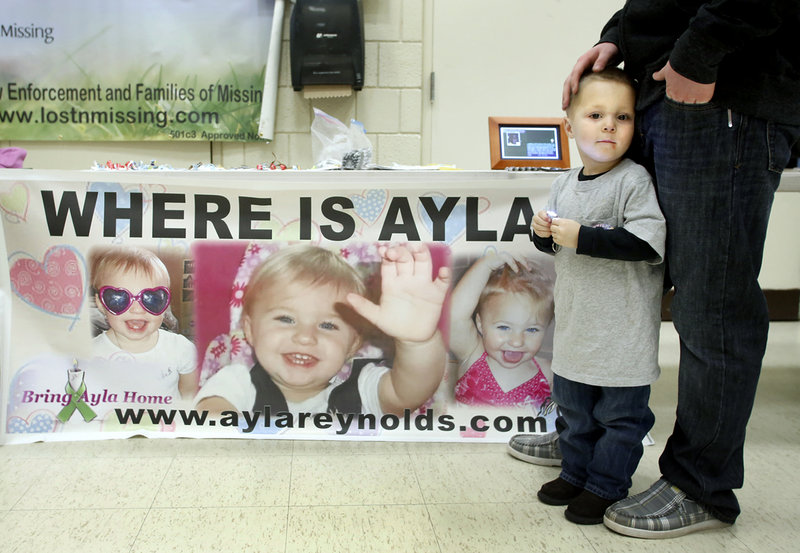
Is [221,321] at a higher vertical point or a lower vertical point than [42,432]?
higher

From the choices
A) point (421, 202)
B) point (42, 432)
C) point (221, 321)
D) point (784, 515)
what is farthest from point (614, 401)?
point (42, 432)

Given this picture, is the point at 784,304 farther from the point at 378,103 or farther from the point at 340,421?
the point at 340,421

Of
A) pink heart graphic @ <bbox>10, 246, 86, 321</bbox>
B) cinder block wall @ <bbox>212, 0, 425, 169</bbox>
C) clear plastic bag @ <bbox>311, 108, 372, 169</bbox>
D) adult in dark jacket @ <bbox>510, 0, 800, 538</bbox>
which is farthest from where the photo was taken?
cinder block wall @ <bbox>212, 0, 425, 169</bbox>

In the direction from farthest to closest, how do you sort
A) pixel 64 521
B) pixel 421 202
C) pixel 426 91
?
pixel 426 91 < pixel 421 202 < pixel 64 521

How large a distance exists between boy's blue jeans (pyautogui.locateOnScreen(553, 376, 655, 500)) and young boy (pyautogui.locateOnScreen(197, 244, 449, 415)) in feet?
1.50

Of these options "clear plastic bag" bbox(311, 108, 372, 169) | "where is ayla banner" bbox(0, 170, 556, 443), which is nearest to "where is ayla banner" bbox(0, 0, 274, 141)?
"clear plastic bag" bbox(311, 108, 372, 169)

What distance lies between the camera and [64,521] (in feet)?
4.12

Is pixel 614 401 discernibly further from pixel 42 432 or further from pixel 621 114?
pixel 42 432

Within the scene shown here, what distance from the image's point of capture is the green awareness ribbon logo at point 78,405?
173 cm

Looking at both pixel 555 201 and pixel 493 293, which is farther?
pixel 493 293

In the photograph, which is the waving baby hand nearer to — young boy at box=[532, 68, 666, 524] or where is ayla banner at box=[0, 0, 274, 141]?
young boy at box=[532, 68, 666, 524]

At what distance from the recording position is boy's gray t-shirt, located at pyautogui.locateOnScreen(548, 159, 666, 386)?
1.27 meters

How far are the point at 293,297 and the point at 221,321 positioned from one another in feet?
0.70

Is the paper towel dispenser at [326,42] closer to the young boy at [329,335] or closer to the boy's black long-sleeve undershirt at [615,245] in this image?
the young boy at [329,335]
